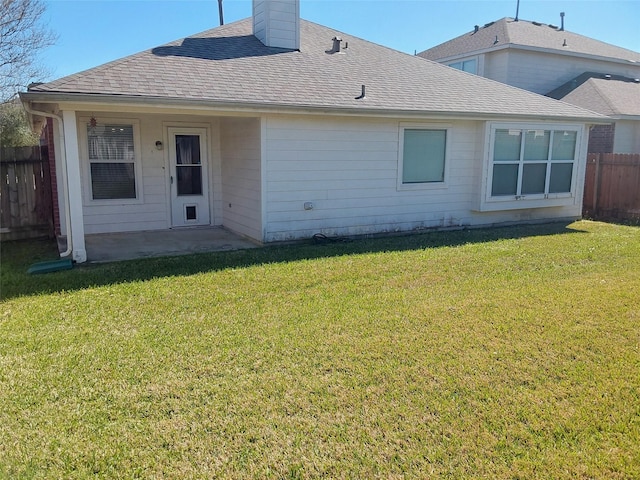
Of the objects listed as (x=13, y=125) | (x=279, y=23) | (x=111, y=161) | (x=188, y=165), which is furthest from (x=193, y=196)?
(x=13, y=125)

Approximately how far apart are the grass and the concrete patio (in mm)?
1184

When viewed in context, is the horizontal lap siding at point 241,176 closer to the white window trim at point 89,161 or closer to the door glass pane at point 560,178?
the white window trim at point 89,161

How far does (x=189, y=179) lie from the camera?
34.4 feet

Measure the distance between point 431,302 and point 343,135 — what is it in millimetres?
4519

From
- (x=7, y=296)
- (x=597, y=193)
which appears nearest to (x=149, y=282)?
(x=7, y=296)

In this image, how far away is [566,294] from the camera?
6.02 metres

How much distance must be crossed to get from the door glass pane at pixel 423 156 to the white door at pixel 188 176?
4081mm

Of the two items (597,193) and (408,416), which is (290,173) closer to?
(408,416)

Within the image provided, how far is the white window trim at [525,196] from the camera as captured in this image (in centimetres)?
1061

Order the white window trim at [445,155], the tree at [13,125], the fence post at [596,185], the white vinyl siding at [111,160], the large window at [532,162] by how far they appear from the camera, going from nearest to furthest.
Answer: the white vinyl siding at [111,160], the white window trim at [445,155], the large window at [532,162], the fence post at [596,185], the tree at [13,125]

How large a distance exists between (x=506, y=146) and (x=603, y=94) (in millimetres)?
9208

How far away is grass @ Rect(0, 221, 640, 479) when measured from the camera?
296 cm

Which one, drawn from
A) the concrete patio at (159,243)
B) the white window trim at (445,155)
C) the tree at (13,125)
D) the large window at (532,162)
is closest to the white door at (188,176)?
the concrete patio at (159,243)

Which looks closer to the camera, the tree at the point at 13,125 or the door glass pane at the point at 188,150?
the door glass pane at the point at 188,150
